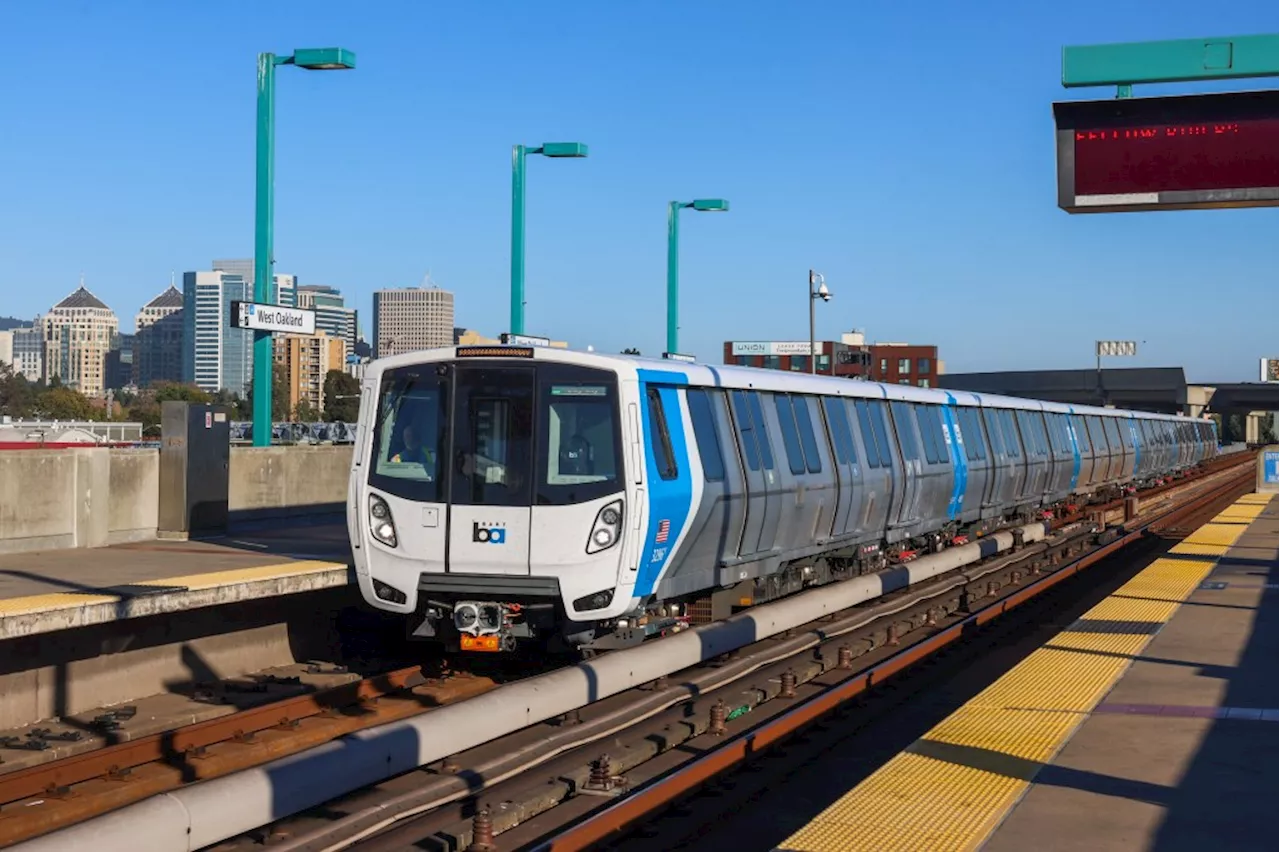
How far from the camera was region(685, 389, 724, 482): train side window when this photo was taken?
13.4 meters

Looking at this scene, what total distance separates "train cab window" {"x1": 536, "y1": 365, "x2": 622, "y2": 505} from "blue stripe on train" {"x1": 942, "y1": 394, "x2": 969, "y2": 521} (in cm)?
1233

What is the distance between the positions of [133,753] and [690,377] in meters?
5.66

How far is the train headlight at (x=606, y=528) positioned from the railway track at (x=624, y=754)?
1231mm

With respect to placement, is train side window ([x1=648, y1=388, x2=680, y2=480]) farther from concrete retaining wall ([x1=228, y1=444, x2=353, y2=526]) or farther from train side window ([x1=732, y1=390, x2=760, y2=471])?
concrete retaining wall ([x1=228, y1=444, x2=353, y2=526])

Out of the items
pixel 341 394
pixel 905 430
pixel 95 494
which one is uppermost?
pixel 341 394

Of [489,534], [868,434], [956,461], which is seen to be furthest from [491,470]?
[956,461]

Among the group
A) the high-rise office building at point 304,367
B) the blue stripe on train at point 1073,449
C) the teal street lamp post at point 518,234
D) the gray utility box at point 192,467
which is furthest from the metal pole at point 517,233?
the high-rise office building at point 304,367

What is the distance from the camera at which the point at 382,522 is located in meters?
12.3

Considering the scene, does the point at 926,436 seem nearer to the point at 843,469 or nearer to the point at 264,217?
the point at 843,469

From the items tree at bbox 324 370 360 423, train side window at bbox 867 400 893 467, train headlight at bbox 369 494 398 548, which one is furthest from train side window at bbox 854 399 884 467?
tree at bbox 324 370 360 423

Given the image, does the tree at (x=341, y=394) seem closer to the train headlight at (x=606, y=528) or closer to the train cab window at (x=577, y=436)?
the train cab window at (x=577, y=436)

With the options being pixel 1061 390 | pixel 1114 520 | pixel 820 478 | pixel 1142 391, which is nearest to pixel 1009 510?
pixel 1114 520

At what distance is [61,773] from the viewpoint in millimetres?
9266

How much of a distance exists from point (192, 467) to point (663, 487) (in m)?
7.62
